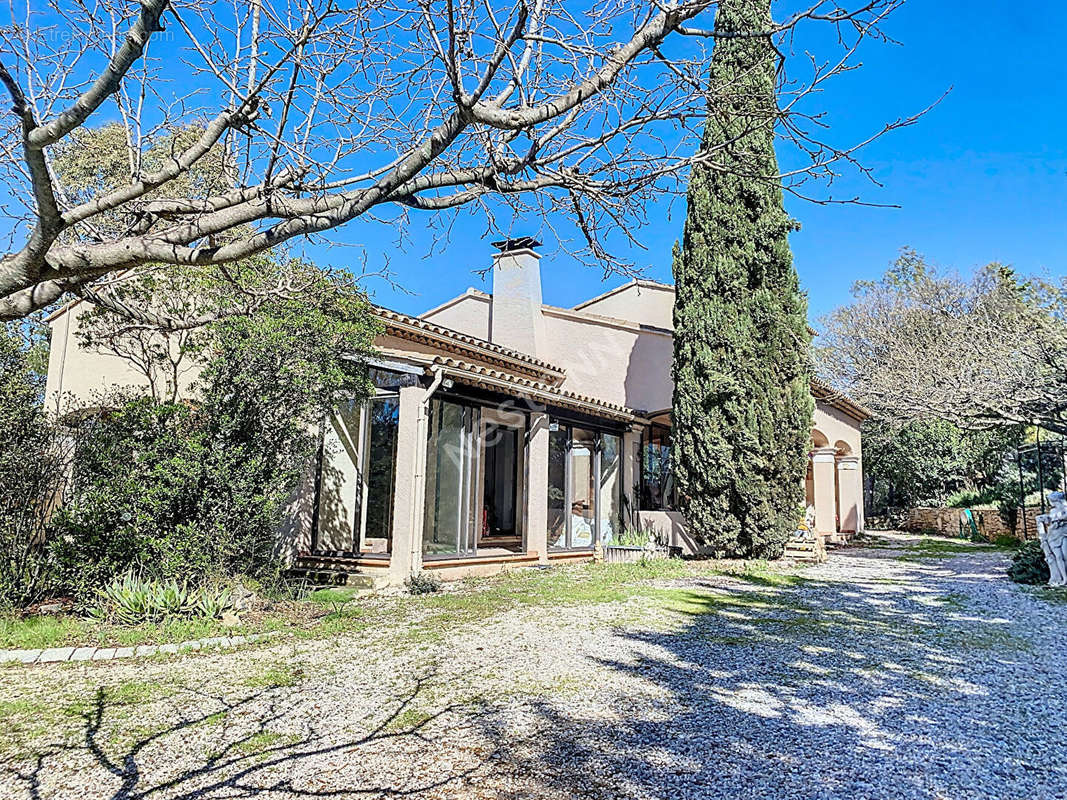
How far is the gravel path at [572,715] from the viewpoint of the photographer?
3.83 metres

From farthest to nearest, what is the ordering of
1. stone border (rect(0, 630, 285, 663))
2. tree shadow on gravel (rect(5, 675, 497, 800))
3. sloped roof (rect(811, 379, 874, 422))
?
sloped roof (rect(811, 379, 874, 422)) < stone border (rect(0, 630, 285, 663)) < tree shadow on gravel (rect(5, 675, 497, 800))

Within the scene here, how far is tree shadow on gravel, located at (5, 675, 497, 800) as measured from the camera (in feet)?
12.2

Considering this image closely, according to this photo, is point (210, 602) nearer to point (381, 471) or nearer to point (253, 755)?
point (253, 755)

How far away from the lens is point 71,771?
4016 mm

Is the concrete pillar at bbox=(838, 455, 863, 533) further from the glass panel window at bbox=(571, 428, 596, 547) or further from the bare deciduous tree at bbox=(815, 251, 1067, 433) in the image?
the glass panel window at bbox=(571, 428, 596, 547)

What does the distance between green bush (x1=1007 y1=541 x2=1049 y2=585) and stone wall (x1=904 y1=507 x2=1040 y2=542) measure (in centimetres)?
962

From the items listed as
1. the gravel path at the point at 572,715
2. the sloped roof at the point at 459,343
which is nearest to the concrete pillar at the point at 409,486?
the sloped roof at the point at 459,343

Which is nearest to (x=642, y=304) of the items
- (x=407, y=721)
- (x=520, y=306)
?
(x=520, y=306)

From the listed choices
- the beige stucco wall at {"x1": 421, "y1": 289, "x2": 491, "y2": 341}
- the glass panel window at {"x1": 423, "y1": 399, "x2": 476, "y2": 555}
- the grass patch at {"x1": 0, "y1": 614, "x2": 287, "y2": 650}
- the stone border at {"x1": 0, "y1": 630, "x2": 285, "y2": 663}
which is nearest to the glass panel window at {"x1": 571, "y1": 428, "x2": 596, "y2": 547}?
the glass panel window at {"x1": 423, "y1": 399, "x2": 476, "y2": 555}

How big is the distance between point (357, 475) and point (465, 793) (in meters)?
Result: 9.34

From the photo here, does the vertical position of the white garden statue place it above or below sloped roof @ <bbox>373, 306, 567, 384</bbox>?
below

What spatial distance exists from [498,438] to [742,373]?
537 cm

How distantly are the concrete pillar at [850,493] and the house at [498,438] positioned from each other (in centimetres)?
20

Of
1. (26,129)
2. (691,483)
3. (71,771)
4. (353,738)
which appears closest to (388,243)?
(26,129)
